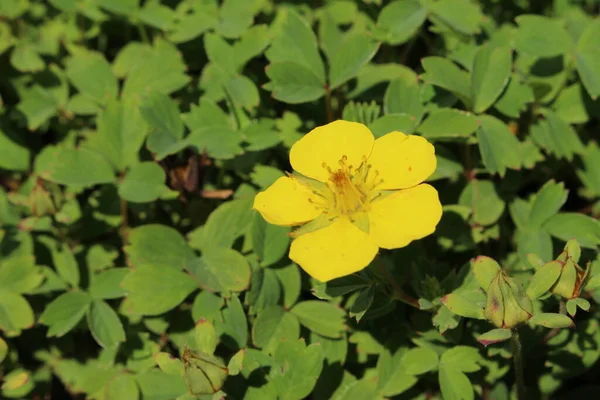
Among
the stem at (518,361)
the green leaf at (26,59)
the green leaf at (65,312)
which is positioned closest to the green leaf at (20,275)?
the green leaf at (65,312)

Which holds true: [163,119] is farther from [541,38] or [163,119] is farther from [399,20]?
[541,38]

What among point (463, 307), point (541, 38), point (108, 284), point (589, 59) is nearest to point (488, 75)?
point (541, 38)

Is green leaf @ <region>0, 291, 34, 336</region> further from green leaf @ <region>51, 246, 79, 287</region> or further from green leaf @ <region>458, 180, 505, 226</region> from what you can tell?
green leaf @ <region>458, 180, 505, 226</region>

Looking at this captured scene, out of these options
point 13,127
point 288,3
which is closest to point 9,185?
point 13,127

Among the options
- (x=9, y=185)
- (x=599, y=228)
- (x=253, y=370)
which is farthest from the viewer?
(x=9, y=185)

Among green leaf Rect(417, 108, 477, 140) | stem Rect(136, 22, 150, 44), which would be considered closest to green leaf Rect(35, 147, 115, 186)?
stem Rect(136, 22, 150, 44)

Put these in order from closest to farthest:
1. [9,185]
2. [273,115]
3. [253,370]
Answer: [253,370] → [273,115] → [9,185]

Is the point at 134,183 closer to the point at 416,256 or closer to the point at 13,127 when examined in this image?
the point at 13,127
